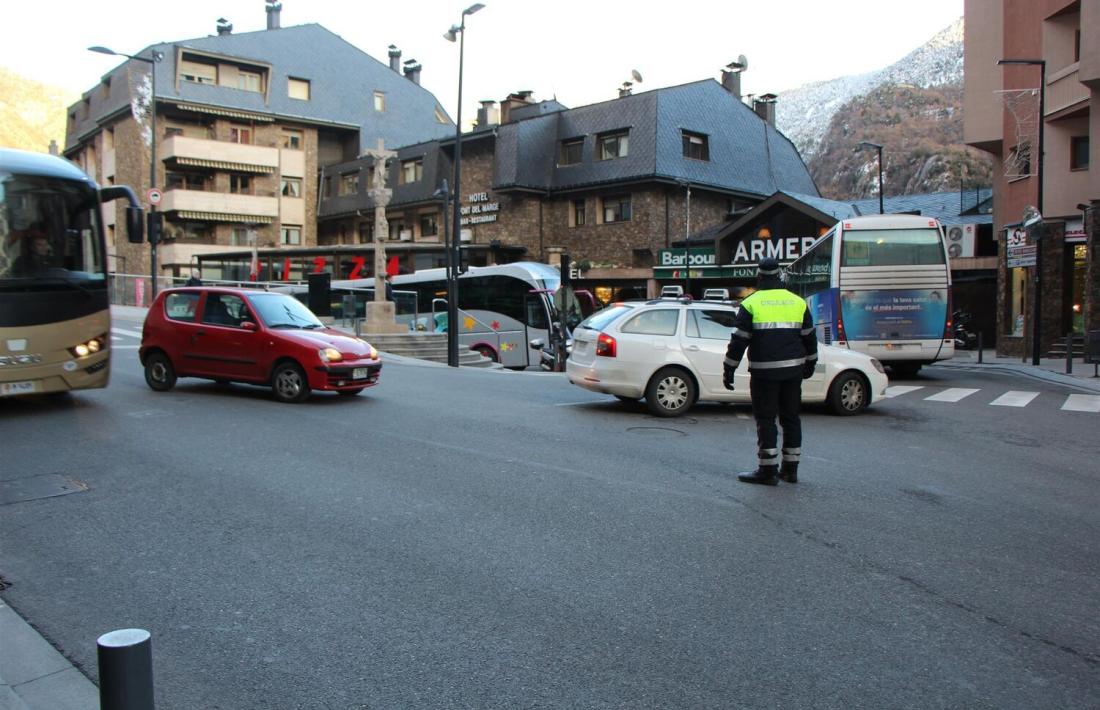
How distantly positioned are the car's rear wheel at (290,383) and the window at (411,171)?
121 feet

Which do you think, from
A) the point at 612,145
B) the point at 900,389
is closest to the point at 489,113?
the point at 612,145

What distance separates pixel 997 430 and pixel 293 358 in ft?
31.7

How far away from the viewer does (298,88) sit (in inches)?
2163

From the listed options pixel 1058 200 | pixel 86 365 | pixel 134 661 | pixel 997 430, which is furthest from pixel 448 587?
pixel 1058 200

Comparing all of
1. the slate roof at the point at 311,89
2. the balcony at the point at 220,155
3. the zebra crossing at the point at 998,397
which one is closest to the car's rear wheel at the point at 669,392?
the zebra crossing at the point at 998,397

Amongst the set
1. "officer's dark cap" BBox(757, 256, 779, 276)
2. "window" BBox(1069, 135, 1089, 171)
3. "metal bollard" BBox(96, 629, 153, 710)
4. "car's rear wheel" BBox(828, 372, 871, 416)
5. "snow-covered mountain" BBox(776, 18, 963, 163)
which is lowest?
"car's rear wheel" BBox(828, 372, 871, 416)

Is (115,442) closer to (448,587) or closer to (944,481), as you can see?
(448,587)

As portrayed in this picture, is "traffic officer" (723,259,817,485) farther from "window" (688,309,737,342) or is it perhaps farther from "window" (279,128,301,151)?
"window" (279,128,301,151)

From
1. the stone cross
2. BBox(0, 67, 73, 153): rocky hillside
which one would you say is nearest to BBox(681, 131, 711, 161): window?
the stone cross

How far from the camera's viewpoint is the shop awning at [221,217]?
49.3 meters

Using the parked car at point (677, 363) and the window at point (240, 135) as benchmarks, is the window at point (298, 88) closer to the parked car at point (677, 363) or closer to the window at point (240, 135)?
the window at point (240, 135)

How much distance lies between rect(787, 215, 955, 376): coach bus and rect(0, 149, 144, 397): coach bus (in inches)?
567

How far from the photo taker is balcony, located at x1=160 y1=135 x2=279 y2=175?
4853 cm

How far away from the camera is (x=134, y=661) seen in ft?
7.57
